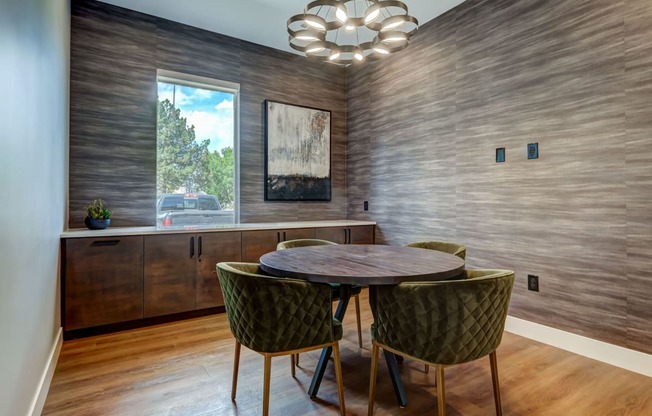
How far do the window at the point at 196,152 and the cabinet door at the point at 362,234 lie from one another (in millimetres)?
1403

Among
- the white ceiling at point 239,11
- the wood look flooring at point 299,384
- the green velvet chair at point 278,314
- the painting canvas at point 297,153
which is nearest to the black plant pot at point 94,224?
the wood look flooring at point 299,384

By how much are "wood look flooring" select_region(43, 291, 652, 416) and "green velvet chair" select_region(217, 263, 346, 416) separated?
379mm

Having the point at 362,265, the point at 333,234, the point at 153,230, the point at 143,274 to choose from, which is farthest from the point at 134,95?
the point at 362,265

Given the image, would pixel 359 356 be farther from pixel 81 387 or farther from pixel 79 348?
pixel 79 348

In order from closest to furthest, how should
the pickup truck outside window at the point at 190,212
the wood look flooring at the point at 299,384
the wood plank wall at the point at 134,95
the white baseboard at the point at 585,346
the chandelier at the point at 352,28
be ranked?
the wood look flooring at the point at 299,384, the chandelier at the point at 352,28, the white baseboard at the point at 585,346, the wood plank wall at the point at 134,95, the pickup truck outside window at the point at 190,212

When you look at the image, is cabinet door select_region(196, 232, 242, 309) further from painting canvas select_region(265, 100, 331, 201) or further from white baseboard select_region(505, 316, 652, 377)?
white baseboard select_region(505, 316, 652, 377)

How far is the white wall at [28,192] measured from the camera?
1.23m

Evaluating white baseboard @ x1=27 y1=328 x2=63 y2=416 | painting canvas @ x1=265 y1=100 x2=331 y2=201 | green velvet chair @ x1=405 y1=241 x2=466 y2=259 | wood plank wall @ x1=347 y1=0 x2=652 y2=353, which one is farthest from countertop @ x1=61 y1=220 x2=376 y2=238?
green velvet chair @ x1=405 y1=241 x2=466 y2=259

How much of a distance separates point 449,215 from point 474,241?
1.17 ft

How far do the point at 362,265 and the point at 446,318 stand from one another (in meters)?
0.52

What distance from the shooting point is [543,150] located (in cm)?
274

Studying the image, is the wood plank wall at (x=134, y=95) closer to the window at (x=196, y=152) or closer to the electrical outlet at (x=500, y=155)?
the window at (x=196, y=152)

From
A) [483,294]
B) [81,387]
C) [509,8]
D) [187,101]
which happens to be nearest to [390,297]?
[483,294]

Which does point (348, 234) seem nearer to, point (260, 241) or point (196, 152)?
point (260, 241)
